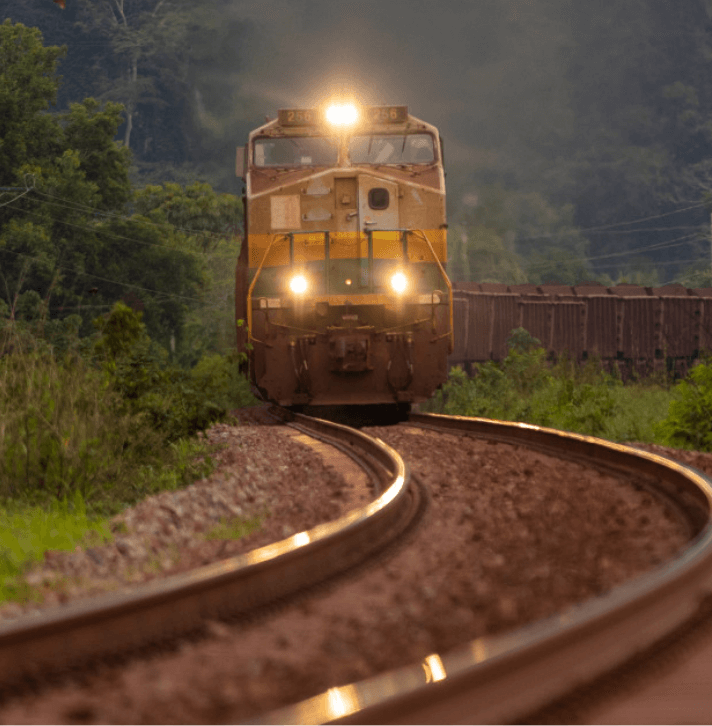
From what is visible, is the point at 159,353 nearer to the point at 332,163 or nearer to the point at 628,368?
the point at 628,368

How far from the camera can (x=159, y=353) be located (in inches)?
1169

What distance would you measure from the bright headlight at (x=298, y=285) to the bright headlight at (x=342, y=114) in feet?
7.73

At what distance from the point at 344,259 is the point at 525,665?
414 inches

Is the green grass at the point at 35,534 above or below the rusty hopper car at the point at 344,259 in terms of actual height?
below

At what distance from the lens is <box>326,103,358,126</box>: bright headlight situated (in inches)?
503

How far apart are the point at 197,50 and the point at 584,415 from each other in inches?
4671

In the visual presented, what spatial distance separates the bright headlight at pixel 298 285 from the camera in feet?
39.6

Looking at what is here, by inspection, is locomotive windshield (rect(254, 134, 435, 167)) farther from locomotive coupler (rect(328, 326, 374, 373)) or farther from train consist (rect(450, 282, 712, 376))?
train consist (rect(450, 282, 712, 376))

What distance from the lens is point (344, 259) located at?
12508mm

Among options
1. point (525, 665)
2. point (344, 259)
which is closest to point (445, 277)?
point (344, 259)

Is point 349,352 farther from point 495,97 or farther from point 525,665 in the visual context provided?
point 495,97

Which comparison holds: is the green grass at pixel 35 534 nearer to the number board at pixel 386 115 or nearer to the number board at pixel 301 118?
the number board at pixel 301 118

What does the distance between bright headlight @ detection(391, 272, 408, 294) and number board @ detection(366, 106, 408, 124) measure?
7.35 ft

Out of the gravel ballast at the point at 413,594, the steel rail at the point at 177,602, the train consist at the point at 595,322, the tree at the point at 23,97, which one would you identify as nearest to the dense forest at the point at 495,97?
the tree at the point at 23,97
